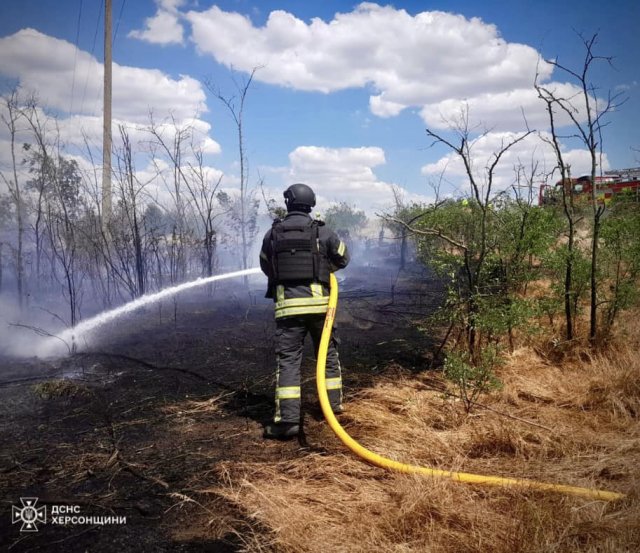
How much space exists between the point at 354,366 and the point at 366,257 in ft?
96.3

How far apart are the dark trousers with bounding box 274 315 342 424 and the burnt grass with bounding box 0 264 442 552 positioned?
0.26 metres

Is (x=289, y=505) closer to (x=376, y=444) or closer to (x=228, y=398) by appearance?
(x=376, y=444)

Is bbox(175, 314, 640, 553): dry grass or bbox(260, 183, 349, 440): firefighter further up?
bbox(260, 183, 349, 440): firefighter

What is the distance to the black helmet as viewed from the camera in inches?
152

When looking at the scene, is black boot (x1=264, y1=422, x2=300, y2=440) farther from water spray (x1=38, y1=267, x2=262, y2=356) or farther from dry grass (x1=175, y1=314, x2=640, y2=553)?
water spray (x1=38, y1=267, x2=262, y2=356)

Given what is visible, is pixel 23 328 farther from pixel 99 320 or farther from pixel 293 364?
pixel 293 364

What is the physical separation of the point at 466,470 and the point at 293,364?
5.45ft

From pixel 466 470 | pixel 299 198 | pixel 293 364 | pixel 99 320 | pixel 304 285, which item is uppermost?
pixel 299 198

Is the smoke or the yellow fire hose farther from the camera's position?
the smoke

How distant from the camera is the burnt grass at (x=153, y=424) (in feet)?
7.58

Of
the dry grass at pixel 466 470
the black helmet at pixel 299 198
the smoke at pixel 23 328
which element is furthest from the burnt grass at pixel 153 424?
the black helmet at pixel 299 198

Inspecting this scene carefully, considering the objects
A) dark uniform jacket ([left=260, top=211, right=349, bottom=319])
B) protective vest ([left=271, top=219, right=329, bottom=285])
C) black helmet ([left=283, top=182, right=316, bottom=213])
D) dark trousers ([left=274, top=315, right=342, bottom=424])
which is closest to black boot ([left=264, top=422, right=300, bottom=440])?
dark trousers ([left=274, top=315, right=342, bottom=424])

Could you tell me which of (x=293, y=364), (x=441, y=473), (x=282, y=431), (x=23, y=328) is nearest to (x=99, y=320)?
(x=23, y=328)

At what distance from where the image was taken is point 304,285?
372 cm
